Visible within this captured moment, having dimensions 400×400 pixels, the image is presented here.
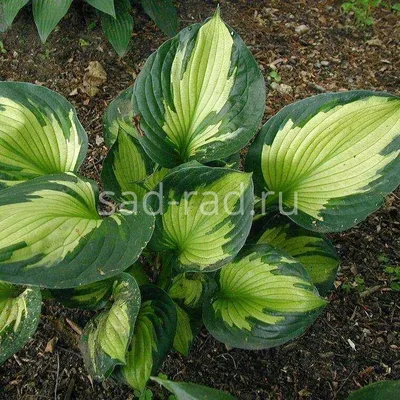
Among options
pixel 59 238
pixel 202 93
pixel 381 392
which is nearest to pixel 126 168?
pixel 202 93

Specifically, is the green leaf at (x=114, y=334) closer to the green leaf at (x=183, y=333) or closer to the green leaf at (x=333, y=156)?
the green leaf at (x=183, y=333)

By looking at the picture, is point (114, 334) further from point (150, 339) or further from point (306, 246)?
point (306, 246)

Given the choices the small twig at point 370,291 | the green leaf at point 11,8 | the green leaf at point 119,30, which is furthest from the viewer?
the green leaf at point 119,30

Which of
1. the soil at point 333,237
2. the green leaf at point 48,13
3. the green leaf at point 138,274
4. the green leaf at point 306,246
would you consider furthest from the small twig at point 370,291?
the green leaf at point 48,13

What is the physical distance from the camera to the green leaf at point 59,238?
2.99 feet

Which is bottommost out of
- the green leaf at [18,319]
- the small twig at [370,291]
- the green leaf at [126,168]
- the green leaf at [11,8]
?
the small twig at [370,291]

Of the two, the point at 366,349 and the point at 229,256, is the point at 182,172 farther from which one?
the point at 366,349

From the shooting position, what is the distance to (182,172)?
107 centimetres

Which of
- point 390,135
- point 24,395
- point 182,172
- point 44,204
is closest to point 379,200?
point 390,135

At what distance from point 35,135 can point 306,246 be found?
759 millimetres

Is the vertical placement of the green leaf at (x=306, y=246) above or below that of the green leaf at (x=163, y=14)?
below

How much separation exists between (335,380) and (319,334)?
142 millimetres

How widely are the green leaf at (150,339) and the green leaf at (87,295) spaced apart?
10 centimetres

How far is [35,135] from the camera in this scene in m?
1.28
